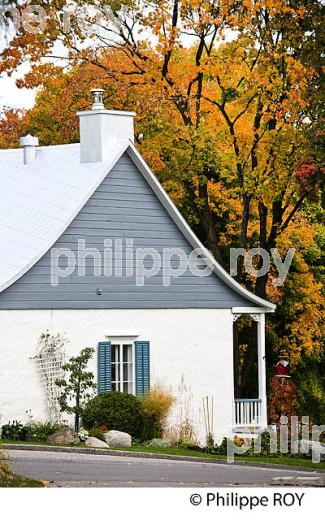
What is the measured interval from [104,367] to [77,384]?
2.12 metres

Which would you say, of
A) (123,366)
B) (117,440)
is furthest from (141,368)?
(117,440)

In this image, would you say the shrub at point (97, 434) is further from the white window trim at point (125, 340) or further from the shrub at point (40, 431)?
the white window trim at point (125, 340)

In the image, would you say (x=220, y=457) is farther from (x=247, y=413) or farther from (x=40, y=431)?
(x=247, y=413)

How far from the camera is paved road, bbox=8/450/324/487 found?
71.4ft

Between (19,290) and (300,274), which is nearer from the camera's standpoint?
(19,290)

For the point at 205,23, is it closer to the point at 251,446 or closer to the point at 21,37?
the point at 251,446

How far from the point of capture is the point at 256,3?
37781 mm

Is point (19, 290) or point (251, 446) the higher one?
point (19, 290)

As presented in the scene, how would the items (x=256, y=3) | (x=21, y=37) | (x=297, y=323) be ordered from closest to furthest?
(x=21, y=37)
(x=256, y=3)
(x=297, y=323)

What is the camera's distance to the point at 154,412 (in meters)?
31.5

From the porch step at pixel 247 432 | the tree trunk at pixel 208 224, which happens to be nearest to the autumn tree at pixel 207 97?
the tree trunk at pixel 208 224

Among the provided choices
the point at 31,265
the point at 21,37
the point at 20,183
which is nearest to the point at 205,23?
the point at 20,183
